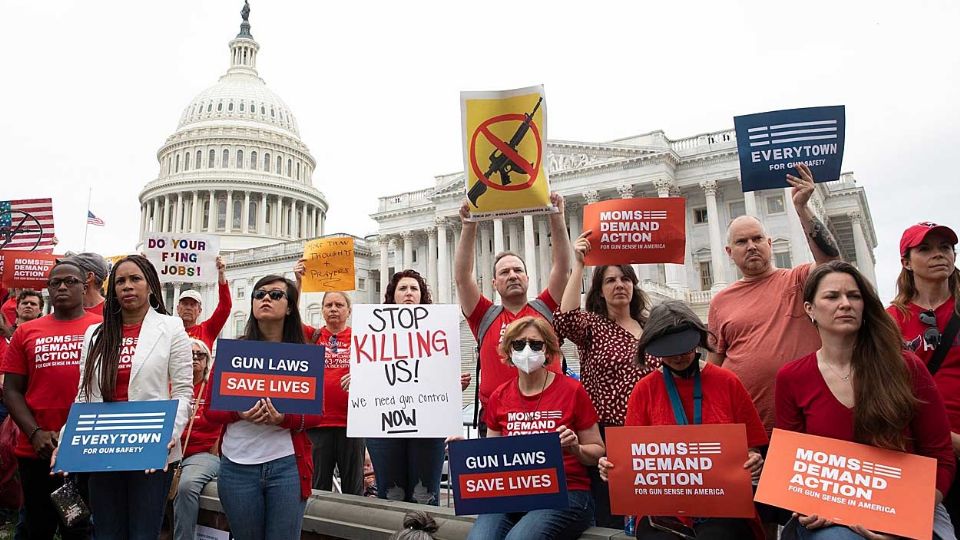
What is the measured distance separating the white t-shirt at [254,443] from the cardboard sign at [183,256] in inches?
228

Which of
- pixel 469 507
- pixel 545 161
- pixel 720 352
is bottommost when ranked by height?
pixel 469 507

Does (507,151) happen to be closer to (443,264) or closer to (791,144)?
(791,144)

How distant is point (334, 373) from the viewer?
6801 millimetres

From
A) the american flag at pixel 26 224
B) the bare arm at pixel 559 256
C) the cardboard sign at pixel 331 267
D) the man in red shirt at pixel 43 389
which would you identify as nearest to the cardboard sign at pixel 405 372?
the bare arm at pixel 559 256

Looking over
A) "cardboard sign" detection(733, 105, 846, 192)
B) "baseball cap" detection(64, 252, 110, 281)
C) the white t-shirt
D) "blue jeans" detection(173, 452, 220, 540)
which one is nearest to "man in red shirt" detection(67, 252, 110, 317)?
"baseball cap" detection(64, 252, 110, 281)

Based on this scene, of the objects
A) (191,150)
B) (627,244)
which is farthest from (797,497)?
(191,150)

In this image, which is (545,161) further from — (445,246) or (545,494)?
(445,246)

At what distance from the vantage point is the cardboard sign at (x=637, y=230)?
6426 millimetres

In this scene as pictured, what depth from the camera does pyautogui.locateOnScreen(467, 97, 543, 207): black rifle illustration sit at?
6.18 metres

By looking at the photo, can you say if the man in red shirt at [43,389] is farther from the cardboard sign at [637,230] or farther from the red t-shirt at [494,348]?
the cardboard sign at [637,230]

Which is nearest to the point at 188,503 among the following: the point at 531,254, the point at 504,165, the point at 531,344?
the point at 531,344

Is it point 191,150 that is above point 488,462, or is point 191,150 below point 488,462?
above

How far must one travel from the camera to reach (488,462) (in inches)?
165

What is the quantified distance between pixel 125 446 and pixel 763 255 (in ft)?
15.6
